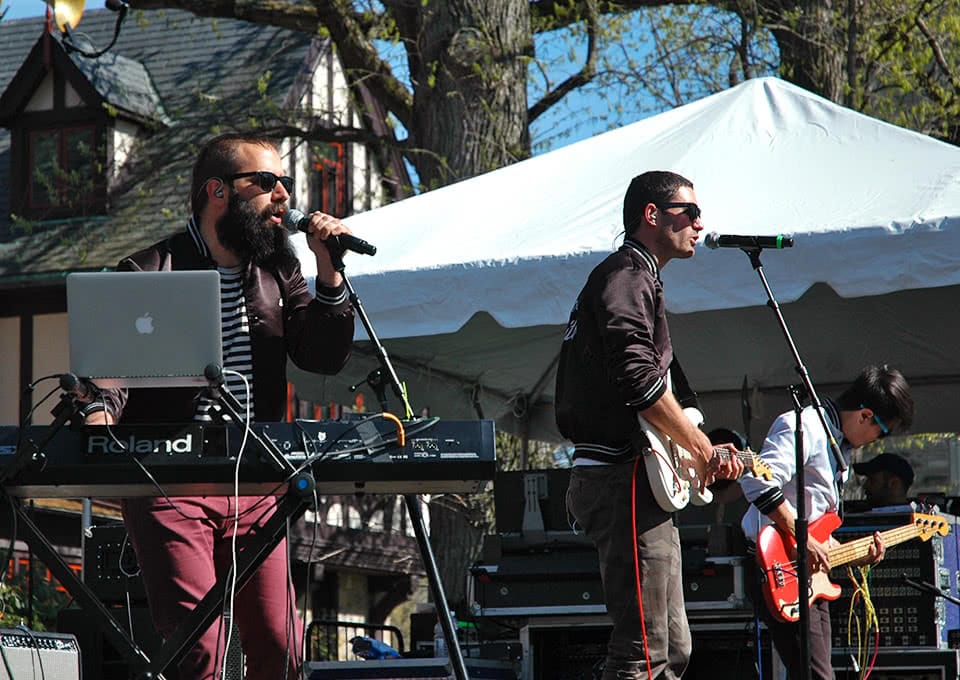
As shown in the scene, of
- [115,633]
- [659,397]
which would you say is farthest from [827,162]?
[115,633]

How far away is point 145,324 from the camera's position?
323 cm

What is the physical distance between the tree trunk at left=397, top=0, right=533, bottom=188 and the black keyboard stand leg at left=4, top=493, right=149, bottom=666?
7.90 metres

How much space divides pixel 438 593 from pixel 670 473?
1.01 metres

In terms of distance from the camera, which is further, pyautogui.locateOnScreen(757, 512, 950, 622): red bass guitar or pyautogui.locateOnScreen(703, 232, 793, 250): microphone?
pyautogui.locateOnScreen(757, 512, 950, 622): red bass guitar

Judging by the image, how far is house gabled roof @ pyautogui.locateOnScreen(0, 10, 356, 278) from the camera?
2039 cm

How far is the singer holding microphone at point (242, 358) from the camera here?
3.62m

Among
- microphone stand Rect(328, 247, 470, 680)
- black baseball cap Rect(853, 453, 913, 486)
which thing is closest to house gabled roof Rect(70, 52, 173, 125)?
black baseball cap Rect(853, 453, 913, 486)

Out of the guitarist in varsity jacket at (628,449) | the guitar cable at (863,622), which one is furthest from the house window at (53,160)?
the guitarist in varsity jacket at (628,449)

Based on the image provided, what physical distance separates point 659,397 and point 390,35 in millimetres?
8911

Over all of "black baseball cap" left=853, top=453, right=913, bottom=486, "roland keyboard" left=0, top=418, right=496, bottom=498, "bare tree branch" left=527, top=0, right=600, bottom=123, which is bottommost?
"roland keyboard" left=0, top=418, right=496, bottom=498

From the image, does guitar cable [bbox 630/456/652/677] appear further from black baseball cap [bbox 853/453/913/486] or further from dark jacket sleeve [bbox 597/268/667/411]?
black baseball cap [bbox 853/453/913/486]

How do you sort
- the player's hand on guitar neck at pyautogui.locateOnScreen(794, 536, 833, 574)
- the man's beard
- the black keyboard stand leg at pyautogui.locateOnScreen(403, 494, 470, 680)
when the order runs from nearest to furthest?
the black keyboard stand leg at pyautogui.locateOnScreen(403, 494, 470, 680) → the man's beard → the player's hand on guitar neck at pyautogui.locateOnScreen(794, 536, 833, 574)

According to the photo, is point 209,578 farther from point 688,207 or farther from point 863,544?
point 863,544

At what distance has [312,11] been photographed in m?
13.0
